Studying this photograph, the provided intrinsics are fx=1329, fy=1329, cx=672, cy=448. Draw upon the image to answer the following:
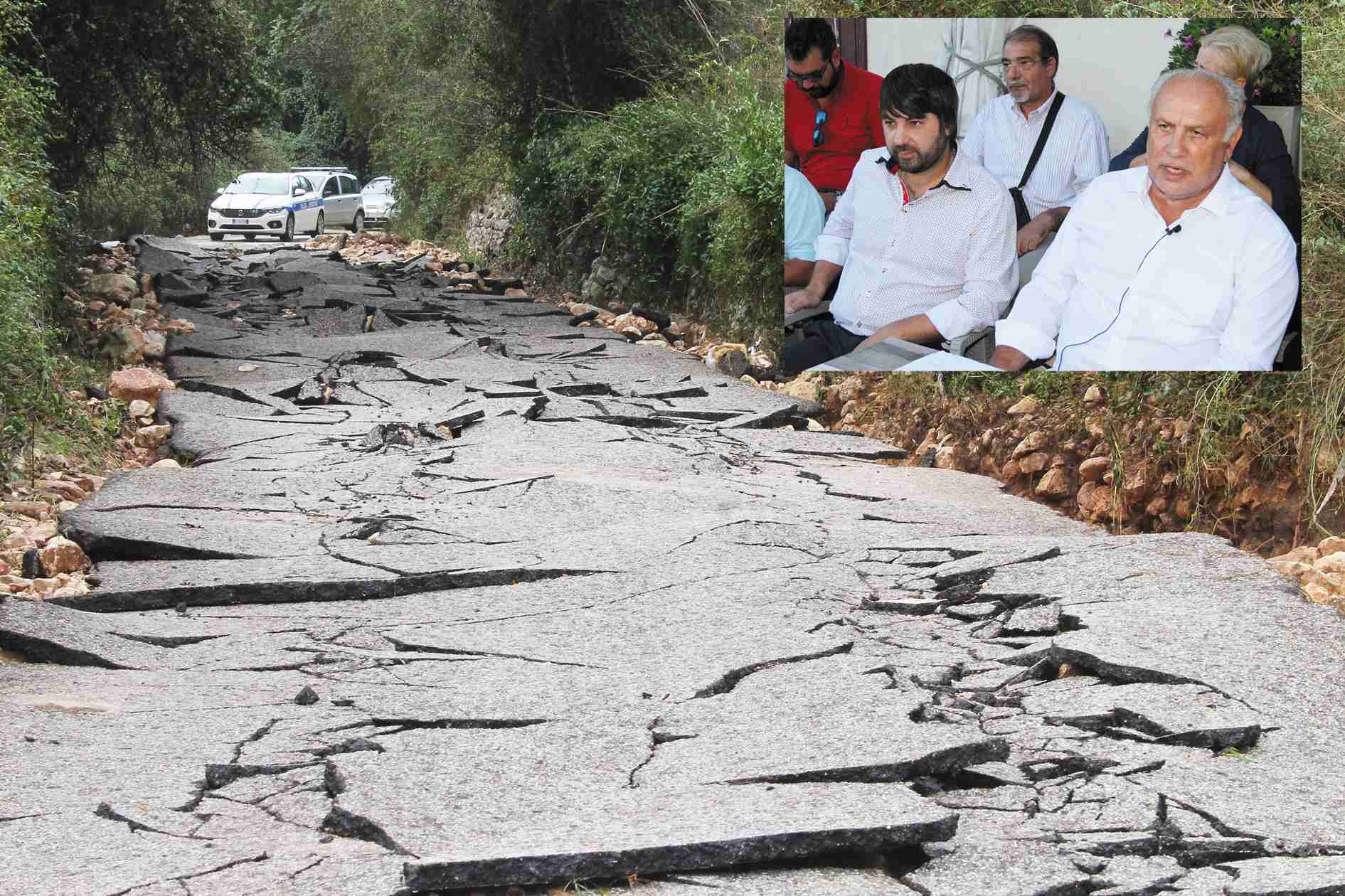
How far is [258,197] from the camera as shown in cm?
2716

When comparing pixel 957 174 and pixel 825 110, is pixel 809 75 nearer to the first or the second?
pixel 825 110

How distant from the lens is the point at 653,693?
4094 mm

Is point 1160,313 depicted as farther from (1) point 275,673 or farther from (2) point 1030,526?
(1) point 275,673

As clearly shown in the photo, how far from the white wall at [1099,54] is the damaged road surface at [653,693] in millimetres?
2357

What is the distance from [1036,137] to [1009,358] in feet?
4.43

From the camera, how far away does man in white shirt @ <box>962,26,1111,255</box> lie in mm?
7938

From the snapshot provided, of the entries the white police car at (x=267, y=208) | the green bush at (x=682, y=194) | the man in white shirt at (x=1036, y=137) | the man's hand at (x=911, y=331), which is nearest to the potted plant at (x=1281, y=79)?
the man in white shirt at (x=1036, y=137)

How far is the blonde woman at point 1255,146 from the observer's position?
7262 millimetres

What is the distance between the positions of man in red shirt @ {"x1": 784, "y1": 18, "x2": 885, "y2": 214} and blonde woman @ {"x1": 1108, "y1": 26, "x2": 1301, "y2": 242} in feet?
5.47

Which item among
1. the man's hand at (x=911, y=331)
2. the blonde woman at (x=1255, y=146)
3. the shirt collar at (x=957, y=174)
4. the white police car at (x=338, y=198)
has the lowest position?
the man's hand at (x=911, y=331)

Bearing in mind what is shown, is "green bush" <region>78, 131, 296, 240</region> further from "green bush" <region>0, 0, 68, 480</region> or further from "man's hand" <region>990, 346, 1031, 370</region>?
"man's hand" <region>990, 346, 1031, 370</region>

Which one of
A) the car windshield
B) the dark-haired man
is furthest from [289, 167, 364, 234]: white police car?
the dark-haired man

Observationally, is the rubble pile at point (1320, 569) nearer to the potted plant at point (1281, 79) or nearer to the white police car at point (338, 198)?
the potted plant at point (1281, 79)

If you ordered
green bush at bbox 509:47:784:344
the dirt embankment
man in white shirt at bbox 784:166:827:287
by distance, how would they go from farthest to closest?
green bush at bbox 509:47:784:344 < man in white shirt at bbox 784:166:827:287 < the dirt embankment
